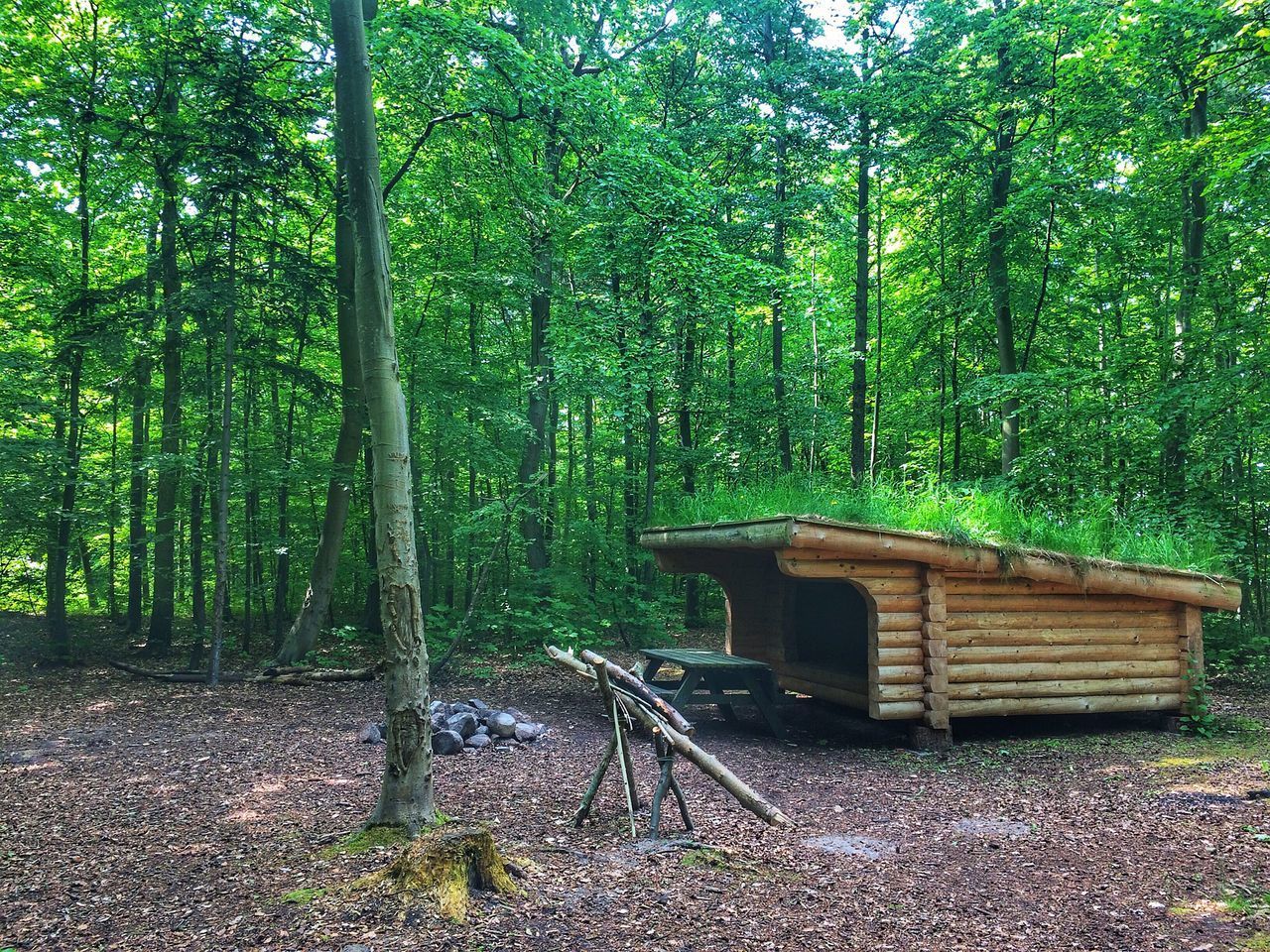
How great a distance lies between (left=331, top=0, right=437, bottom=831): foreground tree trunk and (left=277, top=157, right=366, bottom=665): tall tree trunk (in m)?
6.06

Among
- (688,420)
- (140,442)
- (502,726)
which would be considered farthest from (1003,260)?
(140,442)

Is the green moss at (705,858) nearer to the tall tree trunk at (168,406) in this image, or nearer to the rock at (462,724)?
the rock at (462,724)

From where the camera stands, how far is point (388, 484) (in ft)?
14.1

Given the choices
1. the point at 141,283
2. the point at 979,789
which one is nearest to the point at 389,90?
the point at 141,283

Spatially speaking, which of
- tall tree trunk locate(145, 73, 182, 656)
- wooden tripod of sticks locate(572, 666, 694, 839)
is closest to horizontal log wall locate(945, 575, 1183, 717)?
wooden tripod of sticks locate(572, 666, 694, 839)

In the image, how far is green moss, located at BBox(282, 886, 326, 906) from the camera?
3.43 meters

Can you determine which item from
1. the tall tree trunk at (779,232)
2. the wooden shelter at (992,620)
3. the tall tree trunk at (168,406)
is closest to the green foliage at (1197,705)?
the wooden shelter at (992,620)

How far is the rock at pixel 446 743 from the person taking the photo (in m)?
6.73

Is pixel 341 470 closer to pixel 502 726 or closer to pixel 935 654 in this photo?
pixel 502 726

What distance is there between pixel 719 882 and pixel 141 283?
35.4ft

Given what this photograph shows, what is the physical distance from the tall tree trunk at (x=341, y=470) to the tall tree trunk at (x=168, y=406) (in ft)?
6.32

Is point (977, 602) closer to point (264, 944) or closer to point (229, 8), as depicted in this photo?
point (264, 944)

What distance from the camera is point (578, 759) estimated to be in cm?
649

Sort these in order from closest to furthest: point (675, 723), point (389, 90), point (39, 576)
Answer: point (675, 723) → point (389, 90) → point (39, 576)
